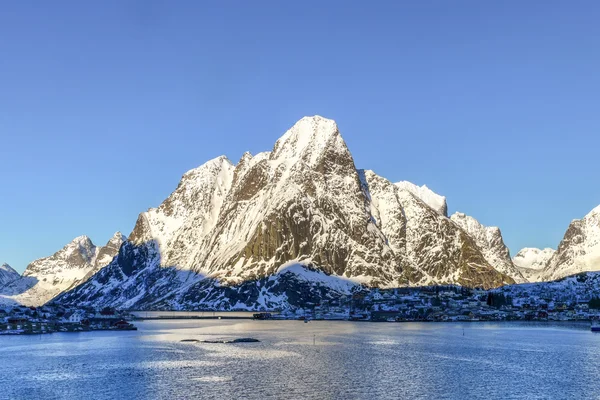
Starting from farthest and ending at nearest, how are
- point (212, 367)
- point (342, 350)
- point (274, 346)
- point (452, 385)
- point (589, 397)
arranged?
point (274, 346) → point (342, 350) → point (212, 367) → point (452, 385) → point (589, 397)

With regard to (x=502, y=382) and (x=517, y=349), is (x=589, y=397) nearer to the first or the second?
(x=502, y=382)

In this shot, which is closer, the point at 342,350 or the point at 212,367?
the point at 212,367

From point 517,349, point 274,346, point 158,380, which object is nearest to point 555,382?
point 517,349

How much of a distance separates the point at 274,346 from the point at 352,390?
84.9 metres

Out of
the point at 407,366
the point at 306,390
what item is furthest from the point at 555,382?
the point at 306,390

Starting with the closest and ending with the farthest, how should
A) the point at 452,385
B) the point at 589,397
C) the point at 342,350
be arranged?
the point at 589,397 < the point at 452,385 < the point at 342,350

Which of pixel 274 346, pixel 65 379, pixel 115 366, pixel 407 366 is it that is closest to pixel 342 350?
pixel 274 346

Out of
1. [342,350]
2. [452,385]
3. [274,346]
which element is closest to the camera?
[452,385]

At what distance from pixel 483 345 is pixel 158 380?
110 m

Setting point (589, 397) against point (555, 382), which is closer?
point (589, 397)

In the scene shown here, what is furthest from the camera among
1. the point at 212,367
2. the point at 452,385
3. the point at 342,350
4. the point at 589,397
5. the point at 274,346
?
the point at 274,346

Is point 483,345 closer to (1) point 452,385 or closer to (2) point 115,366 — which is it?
(1) point 452,385

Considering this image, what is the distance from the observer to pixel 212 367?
14488cm

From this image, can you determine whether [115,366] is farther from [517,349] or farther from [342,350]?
[517,349]
